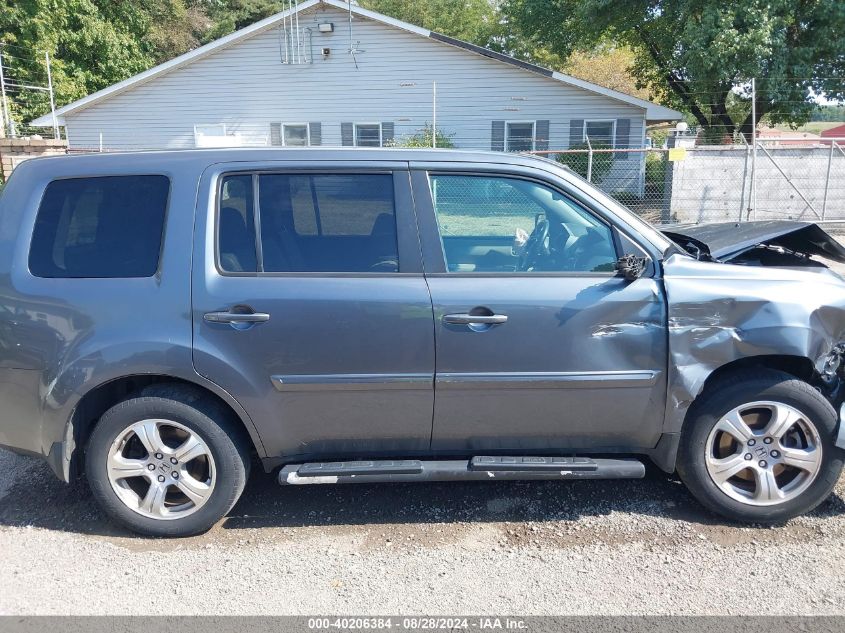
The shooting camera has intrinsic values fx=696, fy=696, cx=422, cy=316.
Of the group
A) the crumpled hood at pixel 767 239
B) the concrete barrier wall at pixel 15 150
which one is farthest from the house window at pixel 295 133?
the crumpled hood at pixel 767 239

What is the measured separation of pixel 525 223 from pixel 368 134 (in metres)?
19.8

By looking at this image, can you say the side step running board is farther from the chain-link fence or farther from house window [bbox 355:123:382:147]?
house window [bbox 355:123:382:147]

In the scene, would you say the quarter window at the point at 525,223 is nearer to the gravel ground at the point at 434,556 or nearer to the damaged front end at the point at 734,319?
the damaged front end at the point at 734,319

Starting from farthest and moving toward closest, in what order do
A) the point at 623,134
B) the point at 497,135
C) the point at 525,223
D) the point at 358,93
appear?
the point at 358,93 < the point at 497,135 < the point at 623,134 < the point at 525,223

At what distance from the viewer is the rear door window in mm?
3342

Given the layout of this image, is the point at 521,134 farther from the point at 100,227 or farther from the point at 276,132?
the point at 100,227

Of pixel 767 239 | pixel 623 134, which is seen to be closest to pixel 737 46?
pixel 623 134

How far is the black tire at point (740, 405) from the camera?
3.37 metres

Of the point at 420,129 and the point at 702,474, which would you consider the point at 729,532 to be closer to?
the point at 702,474

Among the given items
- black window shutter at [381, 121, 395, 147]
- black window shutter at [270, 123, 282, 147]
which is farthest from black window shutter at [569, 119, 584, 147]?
black window shutter at [270, 123, 282, 147]

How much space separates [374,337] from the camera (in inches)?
128

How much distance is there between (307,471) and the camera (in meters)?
3.35

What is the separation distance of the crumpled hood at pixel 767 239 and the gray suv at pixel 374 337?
35 cm

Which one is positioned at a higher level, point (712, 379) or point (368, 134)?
point (368, 134)
